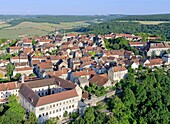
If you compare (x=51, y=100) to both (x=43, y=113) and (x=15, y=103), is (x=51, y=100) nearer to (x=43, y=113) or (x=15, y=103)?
(x=43, y=113)

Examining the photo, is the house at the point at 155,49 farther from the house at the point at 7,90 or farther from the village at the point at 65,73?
the house at the point at 7,90

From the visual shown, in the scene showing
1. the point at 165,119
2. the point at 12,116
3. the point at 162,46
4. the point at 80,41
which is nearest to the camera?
the point at 12,116

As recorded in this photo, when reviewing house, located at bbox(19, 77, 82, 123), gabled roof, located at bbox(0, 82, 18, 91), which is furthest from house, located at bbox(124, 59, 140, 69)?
gabled roof, located at bbox(0, 82, 18, 91)

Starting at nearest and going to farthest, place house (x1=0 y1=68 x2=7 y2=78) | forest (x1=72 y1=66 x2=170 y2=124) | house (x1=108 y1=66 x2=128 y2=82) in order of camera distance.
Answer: forest (x1=72 y1=66 x2=170 y2=124), house (x1=108 y1=66 x2=128 y2=82), house (x1=0 y1=68 x2=7 y2=78)

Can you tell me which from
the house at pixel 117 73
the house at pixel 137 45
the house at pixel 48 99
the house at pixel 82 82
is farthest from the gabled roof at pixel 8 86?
the house at pixel 137 45

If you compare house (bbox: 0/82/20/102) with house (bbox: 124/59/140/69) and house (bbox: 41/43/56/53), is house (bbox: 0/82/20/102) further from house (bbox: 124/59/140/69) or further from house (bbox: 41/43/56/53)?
house (bbox: 41/43/56/53)

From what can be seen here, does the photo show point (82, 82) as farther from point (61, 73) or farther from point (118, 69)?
point (118, 69)

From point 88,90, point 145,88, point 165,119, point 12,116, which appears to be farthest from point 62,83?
point 165,119
